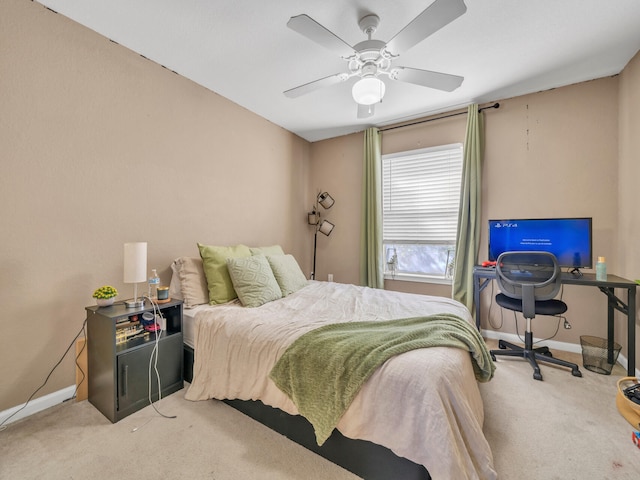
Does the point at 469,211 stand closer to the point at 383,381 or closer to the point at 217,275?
the point at 383,381

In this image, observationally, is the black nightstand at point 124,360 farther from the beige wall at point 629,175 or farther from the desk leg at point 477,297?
the beige wall at point 629,175

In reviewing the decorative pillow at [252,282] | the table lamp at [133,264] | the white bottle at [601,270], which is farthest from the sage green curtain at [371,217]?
the table lamp at [133,264]

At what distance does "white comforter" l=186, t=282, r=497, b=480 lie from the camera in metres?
1.08

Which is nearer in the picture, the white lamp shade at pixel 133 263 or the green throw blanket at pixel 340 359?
the green throw blanket at pixel 340 359

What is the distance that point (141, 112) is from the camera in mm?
2283

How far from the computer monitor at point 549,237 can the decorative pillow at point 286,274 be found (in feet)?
6.78

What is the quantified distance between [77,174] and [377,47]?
227 cm

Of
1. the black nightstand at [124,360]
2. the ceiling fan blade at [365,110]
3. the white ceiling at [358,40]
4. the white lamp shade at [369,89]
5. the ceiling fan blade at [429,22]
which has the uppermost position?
the white ceiling at [358,40]

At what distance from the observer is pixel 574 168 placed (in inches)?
106

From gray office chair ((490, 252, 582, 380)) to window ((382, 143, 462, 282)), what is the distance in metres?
0.92

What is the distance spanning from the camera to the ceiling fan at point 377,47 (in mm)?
1422

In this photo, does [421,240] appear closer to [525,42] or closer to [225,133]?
[525,42]

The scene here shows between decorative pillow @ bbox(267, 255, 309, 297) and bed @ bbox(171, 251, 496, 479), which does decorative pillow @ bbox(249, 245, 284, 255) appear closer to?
decorative pillow @ bbox(267, 255, 309, 297)

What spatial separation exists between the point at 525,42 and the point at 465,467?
2.79 m
